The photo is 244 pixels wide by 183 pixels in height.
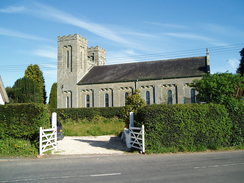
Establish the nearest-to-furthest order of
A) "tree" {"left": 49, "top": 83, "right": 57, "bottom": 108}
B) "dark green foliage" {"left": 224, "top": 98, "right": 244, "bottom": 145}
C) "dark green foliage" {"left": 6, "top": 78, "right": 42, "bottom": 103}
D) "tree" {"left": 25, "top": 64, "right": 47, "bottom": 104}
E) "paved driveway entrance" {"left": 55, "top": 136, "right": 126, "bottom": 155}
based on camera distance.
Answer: "paved driveway entrance" {"left": 55, "top": 136, "right": 126, "bottom": 155} → "dark green foliage" {"left": 224, "top": 98, "right": 244, "bottom": 145} → "dark green foliage" {"left": 6, "top": 78, "right": 42, "bottom": 103} → "tree" {"left": 25, "top": 64, "right": 47, "bottom": 104} → "tree" {"left": 49, "top": 83, "right": 57, "bottom": 108}

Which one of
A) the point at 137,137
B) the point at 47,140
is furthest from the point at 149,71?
the point at 47,140

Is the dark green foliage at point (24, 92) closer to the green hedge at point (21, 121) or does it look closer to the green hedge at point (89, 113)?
the green hedge at point (89, 113)

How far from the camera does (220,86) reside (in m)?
20.4

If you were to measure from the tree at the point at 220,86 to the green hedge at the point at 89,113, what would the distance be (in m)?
14.5

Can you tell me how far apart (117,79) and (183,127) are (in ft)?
95.6

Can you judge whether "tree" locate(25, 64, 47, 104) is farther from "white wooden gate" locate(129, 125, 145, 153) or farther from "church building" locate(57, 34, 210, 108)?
"white wooden gate" locate(129, 125, 145, 153)

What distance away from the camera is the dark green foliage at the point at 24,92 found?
42.6 metres

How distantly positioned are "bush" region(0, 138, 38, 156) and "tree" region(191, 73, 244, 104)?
16.0m

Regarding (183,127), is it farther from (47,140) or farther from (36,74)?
(36,74)

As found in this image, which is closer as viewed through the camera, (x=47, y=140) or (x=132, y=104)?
(x=47, y=140)

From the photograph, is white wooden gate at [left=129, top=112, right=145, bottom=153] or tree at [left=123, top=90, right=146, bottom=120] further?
tree at [left=123, top=90, right=146, bottom=120]

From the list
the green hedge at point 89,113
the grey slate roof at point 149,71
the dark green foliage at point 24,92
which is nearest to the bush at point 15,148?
the green hedge at point 89,113

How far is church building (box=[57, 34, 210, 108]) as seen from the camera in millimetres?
37625

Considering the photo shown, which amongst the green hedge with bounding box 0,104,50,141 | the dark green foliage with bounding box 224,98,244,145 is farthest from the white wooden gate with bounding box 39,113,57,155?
the dark green foliage with bounding box 224,98,244,145
